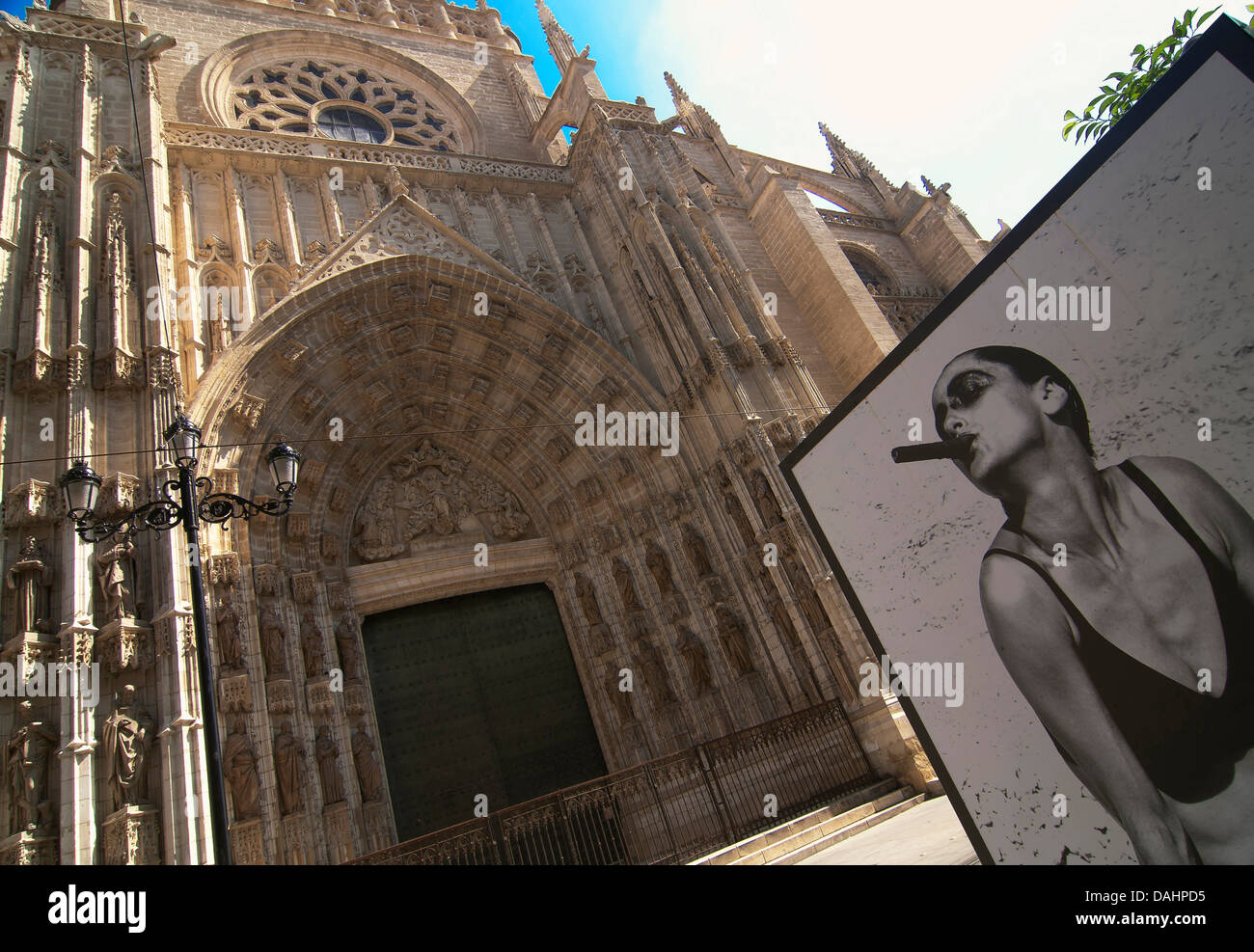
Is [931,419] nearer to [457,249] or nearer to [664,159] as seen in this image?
[457,249]

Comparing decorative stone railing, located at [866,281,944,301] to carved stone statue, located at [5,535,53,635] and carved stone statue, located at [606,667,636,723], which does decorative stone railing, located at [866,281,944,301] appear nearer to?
carved stone statue, located at [606,667,636,723]

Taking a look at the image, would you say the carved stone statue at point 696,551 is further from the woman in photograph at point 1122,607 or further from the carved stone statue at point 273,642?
the woman in photograph at point 1122,607

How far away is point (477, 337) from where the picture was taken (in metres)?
11.5

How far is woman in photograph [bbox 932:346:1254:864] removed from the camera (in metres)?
2.51

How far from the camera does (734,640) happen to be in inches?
385

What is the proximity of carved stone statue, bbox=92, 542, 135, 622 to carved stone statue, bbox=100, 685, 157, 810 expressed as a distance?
28.8 inches

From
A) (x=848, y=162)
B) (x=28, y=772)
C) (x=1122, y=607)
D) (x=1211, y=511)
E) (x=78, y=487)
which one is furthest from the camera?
(x=848, y=162)

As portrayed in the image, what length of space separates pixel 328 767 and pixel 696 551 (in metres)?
5.38

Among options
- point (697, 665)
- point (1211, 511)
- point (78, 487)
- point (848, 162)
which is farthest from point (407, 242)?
point (848, 162)

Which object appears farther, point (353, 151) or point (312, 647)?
point (353, 151)

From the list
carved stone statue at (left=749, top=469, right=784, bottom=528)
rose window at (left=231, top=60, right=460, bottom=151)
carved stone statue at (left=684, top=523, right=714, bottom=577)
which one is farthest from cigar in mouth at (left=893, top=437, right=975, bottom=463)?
rose window at (left=231, top=60, right=460, bottom=151)

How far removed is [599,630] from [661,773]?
105 inches

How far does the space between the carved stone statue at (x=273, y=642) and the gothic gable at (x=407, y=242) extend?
5.18m

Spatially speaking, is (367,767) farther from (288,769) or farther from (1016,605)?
(1016,605)
